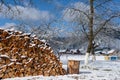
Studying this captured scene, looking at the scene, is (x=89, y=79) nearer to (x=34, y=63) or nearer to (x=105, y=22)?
(x=34, y=63)

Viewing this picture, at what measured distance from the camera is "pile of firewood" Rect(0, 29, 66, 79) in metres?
14.5

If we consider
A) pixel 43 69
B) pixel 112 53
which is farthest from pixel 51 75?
pixel 112 53

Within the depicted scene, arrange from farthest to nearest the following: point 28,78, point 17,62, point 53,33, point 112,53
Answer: point 112,53 → point 53,33 → point 17,62 → point 28,78

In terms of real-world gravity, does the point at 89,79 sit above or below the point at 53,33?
below

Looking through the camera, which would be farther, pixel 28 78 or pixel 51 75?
pixel 51 75

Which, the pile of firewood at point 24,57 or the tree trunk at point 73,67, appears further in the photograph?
the tree trunk at point 73,67

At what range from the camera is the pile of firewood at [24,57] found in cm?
1454

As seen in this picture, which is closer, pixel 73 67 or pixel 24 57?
pixel 24 57

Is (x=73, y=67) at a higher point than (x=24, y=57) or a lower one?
lower

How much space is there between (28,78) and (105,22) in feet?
49.3

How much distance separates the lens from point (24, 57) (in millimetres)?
15281

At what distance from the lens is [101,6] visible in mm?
27641

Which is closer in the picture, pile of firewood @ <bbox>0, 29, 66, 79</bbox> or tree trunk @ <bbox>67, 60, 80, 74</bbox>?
pile of firewood @ <bbox>0, 29, 66, 79</bbox>

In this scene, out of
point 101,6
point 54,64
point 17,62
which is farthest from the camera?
point 101,6
